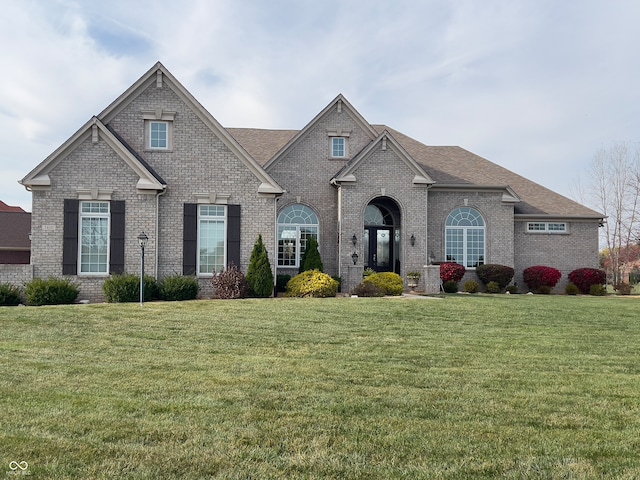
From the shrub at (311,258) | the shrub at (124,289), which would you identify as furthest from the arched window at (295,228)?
the shrub at (124,289)

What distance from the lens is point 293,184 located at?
22906 millimetres

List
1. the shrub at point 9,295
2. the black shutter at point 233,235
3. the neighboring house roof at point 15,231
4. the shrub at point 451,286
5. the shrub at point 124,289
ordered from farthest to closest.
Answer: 1. the neighboring house roof at point 15,231
2. the shrub at point 451,286
3. the black shutter at point 233,235
4. the shrub at point 124,289
5. the shrub at point 9,295

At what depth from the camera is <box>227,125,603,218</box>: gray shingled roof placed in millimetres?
24312

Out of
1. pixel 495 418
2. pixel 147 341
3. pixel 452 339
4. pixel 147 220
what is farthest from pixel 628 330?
pixel 147 220

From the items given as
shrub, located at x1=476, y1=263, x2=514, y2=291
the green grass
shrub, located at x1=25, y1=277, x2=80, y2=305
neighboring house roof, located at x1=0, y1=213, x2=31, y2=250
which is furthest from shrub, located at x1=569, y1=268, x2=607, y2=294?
neighboring house roof, located at x1=0, y1=213, x2=31, y2=250

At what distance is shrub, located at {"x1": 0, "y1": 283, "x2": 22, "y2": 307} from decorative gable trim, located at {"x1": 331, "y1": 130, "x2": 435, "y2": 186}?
38.8 feet

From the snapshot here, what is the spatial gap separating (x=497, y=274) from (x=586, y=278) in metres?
4.42

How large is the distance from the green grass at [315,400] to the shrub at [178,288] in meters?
4.96

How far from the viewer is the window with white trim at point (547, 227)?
977 inches

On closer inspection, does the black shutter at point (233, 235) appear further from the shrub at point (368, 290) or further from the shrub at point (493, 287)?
the shrub at point (493, 287)

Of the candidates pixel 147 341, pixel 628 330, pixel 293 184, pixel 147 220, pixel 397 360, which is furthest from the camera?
pixel 293 184

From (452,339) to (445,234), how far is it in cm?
1402

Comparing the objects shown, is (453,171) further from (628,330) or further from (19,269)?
(19,269)
